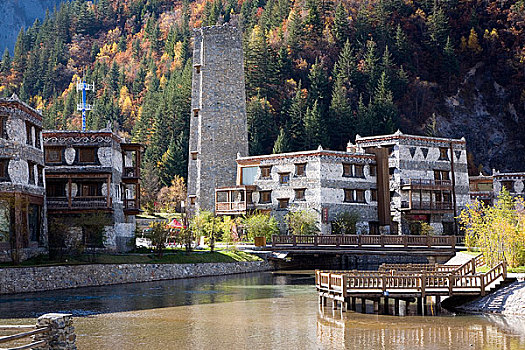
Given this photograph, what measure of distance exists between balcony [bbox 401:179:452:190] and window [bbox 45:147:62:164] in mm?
37253

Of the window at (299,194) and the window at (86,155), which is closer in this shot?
the window at (86,155)

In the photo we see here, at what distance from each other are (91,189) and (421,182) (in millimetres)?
36893

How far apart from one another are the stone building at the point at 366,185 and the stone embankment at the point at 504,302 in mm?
38408

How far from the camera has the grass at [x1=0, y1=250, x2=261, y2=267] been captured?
46.3 m

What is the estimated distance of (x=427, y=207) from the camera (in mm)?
76250

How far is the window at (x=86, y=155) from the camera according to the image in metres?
58.0

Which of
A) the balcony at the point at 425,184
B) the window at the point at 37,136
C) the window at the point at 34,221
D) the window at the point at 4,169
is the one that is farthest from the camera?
the balcony at the point at 425,184

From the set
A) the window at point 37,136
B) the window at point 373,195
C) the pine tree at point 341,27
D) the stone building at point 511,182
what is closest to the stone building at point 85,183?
the window at point 37,136

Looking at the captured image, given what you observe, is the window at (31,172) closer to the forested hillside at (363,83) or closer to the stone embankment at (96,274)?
the stone embankment at (96,274)


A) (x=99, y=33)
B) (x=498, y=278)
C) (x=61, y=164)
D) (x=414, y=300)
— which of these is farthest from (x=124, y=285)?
(x=99, y=33)

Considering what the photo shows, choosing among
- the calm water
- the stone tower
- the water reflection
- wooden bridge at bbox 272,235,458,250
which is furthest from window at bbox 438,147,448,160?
the calm water

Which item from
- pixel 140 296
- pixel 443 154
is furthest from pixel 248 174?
pixel 140 296

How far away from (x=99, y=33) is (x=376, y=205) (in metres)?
125

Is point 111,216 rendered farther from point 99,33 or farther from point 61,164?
point 99,33
